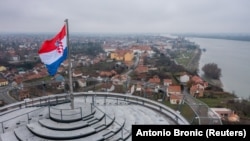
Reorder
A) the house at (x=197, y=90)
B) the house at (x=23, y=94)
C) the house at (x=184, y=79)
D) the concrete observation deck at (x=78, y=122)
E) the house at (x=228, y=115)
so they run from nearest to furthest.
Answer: the concrete observation deck at (x=78, y=122), the house at (x=228, y=115), the house at (x=23, y=94), the house at (x=197, y=90), the house at (x=184, y=79)

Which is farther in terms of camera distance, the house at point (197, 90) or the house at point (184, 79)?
the house at point (184, 79)

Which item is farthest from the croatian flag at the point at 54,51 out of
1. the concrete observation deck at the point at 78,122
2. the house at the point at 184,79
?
the house at the point at 184,79

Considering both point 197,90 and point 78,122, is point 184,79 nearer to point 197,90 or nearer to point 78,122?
point 197,90

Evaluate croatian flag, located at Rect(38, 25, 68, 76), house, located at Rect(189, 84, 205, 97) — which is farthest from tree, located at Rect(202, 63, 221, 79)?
croatian flag, located at Rect(38, 25, 68, 76)

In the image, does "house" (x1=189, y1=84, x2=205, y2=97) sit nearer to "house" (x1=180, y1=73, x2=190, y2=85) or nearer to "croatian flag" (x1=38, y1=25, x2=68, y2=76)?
"house" (x1=180, y1=73, x2=190, y2=85)

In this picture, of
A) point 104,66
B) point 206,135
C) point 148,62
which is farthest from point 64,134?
point 148,62

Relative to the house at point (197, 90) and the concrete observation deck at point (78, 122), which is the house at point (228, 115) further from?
the concrete observation deck at point (78, 122)

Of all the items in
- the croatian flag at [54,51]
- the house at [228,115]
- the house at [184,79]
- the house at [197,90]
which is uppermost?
the croatian flag at [54,51]

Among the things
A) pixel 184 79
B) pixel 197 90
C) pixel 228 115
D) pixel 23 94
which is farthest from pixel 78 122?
pixel 184 79

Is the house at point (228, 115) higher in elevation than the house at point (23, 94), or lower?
lower
